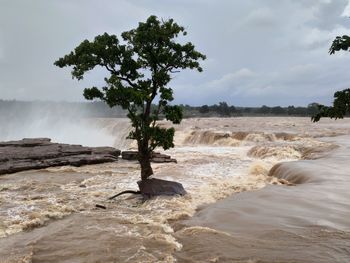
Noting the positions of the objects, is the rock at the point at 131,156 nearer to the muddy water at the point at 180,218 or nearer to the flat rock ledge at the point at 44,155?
the flat rock ledge at the point at 44,155

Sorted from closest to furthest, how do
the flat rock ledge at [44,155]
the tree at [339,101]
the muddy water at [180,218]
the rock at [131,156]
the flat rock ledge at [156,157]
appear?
the tree at [339,101]
the muddy water at [180,218]
the flat rock ledge at [44,155]
the flat rock ledge at [156,157]
the rock at [131,156]

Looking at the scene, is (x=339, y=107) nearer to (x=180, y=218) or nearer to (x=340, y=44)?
(x=340, y=44)

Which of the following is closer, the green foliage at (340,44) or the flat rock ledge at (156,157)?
the green foliage at (340,44)

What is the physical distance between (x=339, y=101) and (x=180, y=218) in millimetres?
6300

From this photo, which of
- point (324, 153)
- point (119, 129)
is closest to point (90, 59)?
point (324, 153)

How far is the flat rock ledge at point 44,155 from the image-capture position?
69.8ft

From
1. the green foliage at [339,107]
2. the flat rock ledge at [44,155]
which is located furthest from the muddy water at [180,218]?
A: the green foliage at [339,107]

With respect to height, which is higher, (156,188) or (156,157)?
(156,188)

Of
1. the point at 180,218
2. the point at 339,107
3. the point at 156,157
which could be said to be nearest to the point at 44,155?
the point at 156,157

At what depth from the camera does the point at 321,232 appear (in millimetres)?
8797

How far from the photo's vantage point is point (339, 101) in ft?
17.7

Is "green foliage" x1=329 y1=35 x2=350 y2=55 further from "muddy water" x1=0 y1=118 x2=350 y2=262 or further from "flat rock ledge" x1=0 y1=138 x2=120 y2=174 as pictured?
"flat rock ledge" x1=0 y1=138 x2=120 y2=174

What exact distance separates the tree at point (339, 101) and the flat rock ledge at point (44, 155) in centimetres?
1771

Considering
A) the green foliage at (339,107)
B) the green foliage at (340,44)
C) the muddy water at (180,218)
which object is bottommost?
the muddy water at (180,218)
